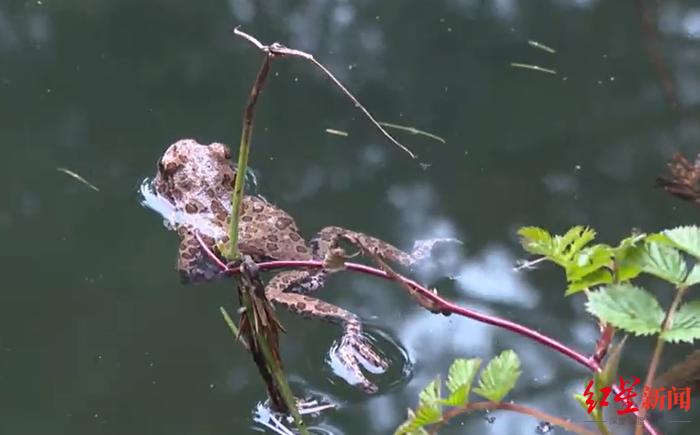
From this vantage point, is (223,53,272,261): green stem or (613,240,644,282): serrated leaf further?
(223,53,272,261): green stem

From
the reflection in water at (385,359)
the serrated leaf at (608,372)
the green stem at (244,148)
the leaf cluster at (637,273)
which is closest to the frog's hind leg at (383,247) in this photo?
the reflection in water at (385,359)

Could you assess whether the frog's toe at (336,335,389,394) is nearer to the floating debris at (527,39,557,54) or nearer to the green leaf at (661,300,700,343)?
the green leaf at (661,300,700,343)

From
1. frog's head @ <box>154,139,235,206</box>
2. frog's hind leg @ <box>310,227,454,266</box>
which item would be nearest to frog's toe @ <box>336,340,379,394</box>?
frog's hind leg @ <box>310,227,454,266</box>

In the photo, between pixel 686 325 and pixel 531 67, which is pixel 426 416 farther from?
pixel 531 67

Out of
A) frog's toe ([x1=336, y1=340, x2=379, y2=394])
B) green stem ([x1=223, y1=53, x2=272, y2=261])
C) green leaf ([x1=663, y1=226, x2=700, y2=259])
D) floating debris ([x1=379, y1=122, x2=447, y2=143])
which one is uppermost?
green leaf ([x1=663, y1=226, x2=700, y2=259])

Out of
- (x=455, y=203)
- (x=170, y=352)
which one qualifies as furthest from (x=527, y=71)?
(x=170, y=352)

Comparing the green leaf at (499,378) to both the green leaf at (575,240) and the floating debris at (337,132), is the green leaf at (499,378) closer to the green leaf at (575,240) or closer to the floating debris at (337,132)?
the green leaf at (575,240)

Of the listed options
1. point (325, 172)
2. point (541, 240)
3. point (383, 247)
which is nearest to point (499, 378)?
point (541, 240)
